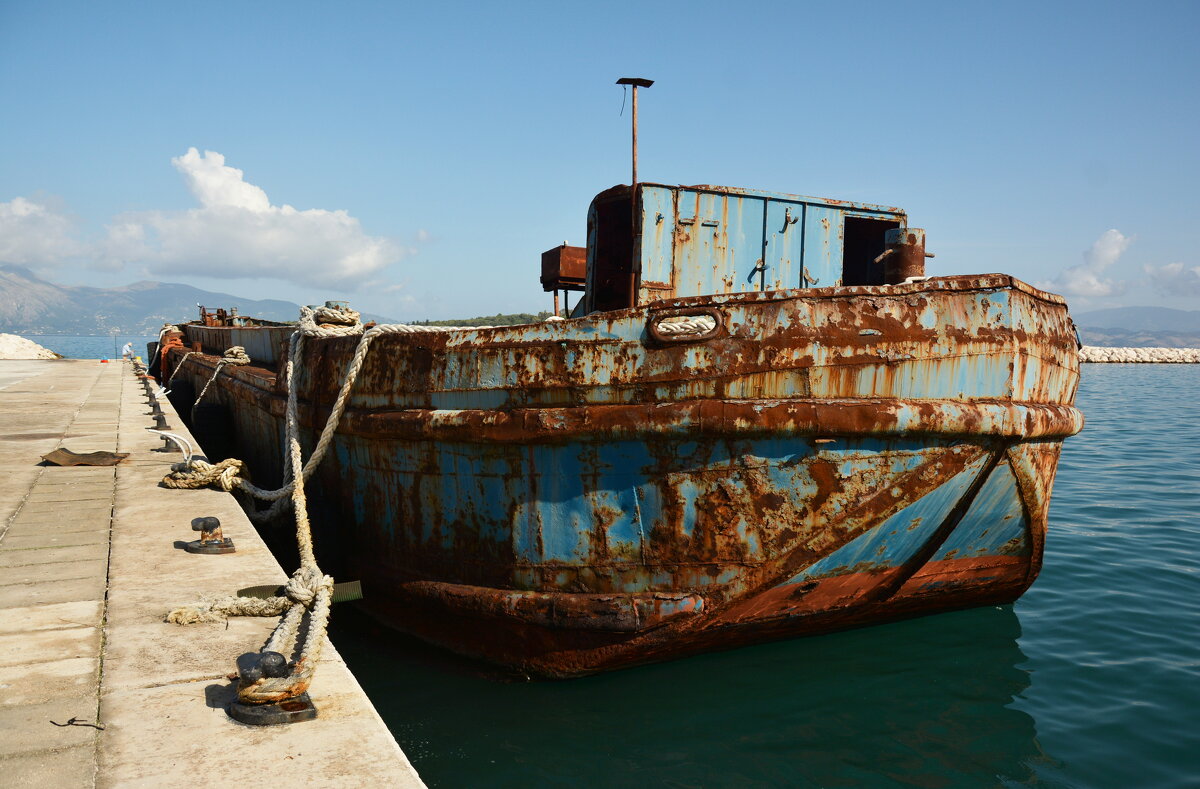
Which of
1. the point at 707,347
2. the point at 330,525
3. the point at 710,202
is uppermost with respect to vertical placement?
the point at 710,202

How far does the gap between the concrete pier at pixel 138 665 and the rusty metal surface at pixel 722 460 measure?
1.32 metres

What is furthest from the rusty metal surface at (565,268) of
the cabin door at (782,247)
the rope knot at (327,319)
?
the rope knot at (327,319)

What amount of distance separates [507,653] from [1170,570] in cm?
636

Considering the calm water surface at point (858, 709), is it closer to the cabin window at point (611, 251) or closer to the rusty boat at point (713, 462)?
the rusty boat at point (713, 462)

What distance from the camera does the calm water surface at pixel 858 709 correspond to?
3998 mm

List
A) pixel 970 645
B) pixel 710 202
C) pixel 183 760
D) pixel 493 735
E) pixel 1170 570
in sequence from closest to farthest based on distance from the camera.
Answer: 1. pixel 183 760
2. pixel 493 735
3. pixel 970 645
4. pixel 710 202
5. pixel 1170 570

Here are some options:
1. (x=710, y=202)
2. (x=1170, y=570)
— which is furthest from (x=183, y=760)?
(x=1170, y=570)

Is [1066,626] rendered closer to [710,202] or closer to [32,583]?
[710,202]

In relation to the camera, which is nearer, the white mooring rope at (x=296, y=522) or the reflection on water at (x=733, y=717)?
the white mooring rope at (x=296, y=522)

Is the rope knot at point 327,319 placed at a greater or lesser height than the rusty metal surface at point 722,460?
greater

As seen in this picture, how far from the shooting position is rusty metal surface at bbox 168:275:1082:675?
4.36 meters

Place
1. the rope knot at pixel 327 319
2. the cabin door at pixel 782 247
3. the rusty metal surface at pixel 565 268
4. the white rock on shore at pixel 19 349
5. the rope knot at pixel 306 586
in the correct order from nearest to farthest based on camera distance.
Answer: the rope knot at pixel 306 586 < the rope knot at pixel 327 319 < the cabin door at pixel 782 247 < the rusty metal surface at pixel 565 268 < the white rock on shore at pixel 19 349

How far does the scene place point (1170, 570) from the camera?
7.26 m

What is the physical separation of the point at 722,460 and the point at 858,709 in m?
1.74
